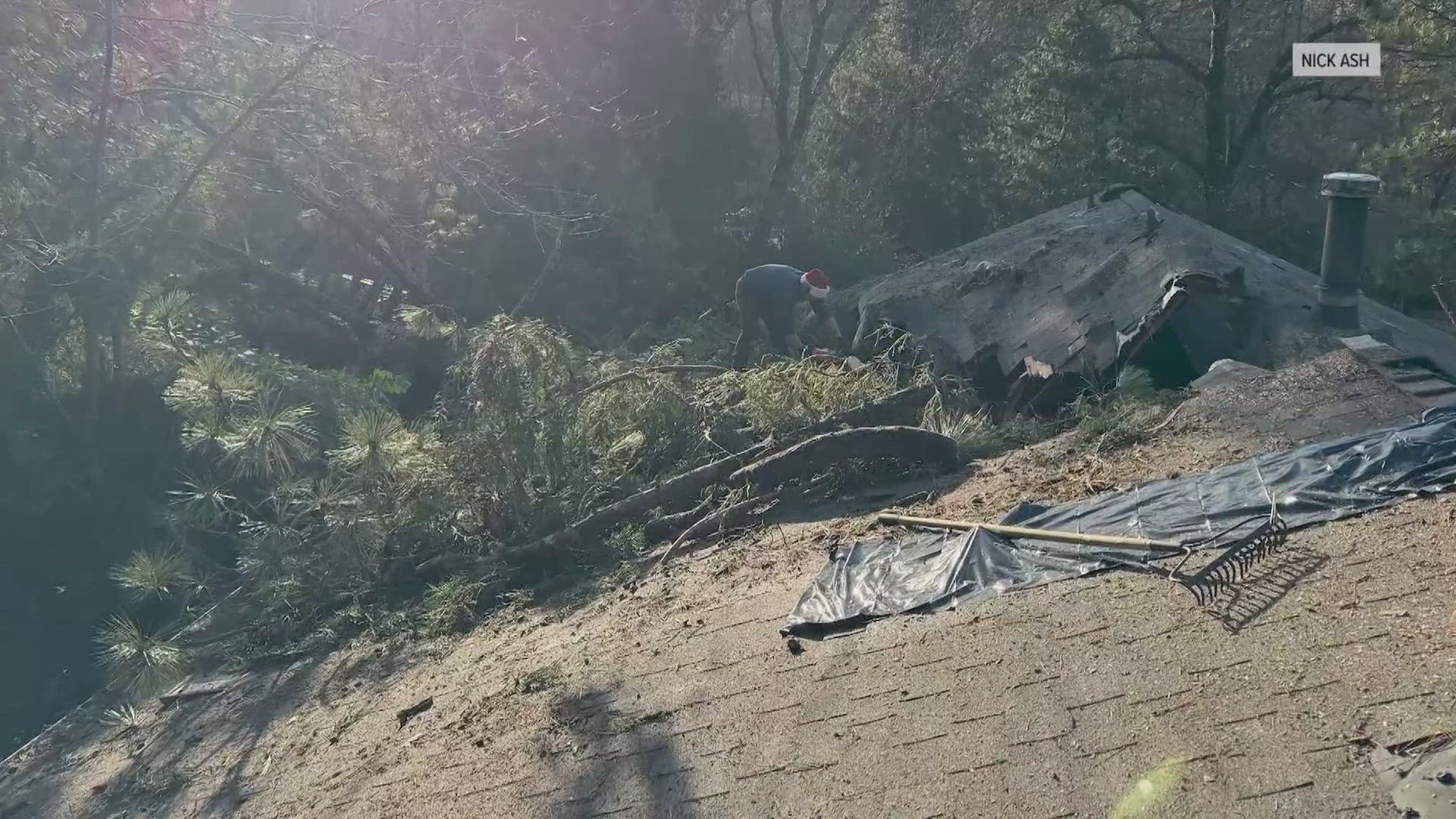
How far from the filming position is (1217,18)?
44.2 ft

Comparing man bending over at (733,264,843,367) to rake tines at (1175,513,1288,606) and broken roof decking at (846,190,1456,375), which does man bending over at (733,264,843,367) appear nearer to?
broken roof decking at (846,190,1456,375)

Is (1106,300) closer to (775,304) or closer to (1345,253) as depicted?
(1345,253)

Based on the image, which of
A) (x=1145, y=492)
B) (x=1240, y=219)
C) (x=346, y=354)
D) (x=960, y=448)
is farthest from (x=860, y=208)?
(x=1145, y=492)

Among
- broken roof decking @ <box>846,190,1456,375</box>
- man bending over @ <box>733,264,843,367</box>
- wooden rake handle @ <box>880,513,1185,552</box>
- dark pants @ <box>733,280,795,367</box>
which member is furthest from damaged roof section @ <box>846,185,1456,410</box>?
wooden rake handle @ <box>880,513,1185,552</box>

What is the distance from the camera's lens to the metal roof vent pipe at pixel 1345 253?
306 inches

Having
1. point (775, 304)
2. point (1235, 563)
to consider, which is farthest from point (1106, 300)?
point (1235, 563)

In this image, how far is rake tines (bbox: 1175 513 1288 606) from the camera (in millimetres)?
4254

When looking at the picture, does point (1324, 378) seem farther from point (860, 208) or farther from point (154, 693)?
point (860, 208)

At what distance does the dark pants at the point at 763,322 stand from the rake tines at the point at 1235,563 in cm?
695

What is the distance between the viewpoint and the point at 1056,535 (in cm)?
490

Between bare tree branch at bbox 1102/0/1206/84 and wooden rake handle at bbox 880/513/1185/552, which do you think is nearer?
wooden rake handle at bbox 880/513/1185/552

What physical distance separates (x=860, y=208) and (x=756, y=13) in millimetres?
10681

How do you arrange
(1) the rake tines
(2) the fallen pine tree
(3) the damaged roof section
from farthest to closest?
(3) the damaged roof section
(2) the fallen pine tree
(1) the rake tines

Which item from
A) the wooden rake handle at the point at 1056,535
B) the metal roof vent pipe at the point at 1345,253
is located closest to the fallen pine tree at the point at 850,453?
the wooden rake handle at the point at 1056,535
